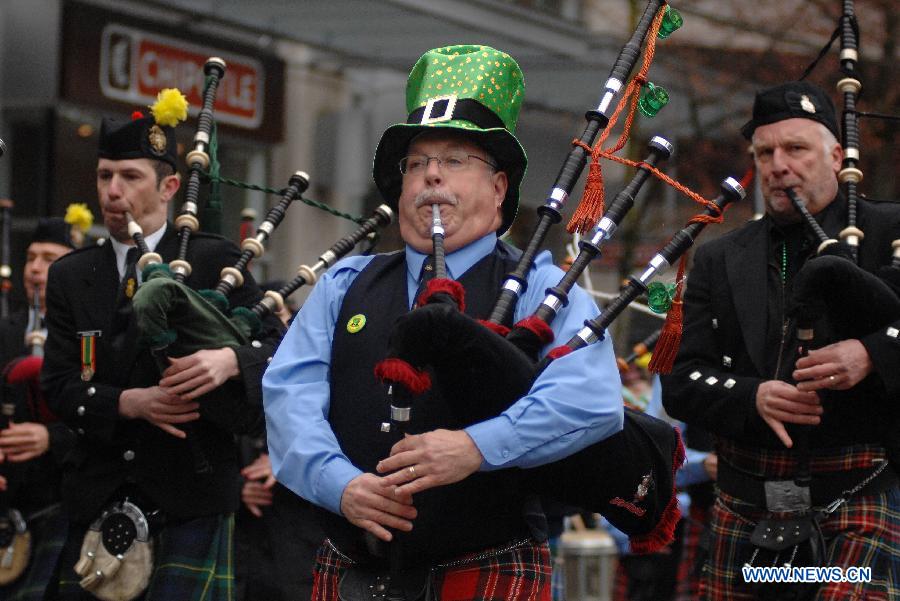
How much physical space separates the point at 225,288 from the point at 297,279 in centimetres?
38

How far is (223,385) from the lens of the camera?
438 cm

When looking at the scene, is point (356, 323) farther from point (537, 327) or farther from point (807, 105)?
point (807, 105)

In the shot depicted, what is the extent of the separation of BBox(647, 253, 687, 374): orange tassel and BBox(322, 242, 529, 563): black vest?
1.75 feet

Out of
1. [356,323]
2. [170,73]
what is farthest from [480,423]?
[170,73]

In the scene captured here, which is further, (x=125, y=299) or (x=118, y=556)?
(x=125, y=299)

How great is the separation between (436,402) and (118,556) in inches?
63.9

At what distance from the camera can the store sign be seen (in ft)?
33.9

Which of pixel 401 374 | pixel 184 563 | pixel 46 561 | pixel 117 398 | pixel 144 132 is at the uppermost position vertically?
pixel 144 132

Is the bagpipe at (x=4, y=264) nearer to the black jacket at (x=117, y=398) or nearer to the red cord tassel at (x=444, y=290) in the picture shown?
the black jacket at (x=117, y=398)

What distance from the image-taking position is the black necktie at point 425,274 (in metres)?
3.41

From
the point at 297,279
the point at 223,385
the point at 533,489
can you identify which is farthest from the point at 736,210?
the point at 533,489

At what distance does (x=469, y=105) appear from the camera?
3.52m

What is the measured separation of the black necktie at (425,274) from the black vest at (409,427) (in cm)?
4

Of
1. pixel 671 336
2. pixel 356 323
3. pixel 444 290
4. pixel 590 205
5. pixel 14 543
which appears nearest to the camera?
pixel 444 290
